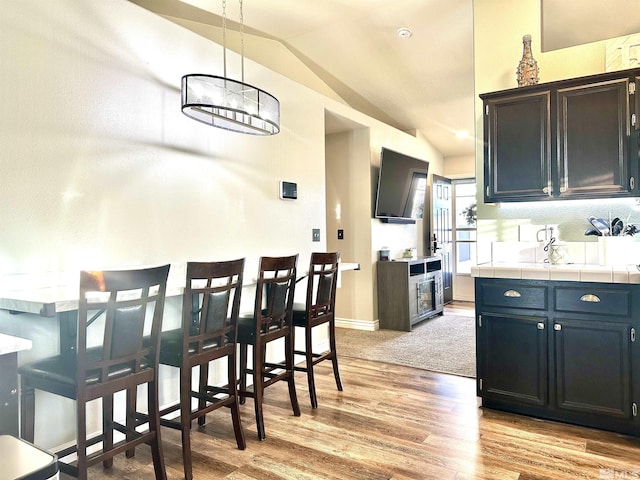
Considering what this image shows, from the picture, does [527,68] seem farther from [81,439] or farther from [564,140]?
[81,439]

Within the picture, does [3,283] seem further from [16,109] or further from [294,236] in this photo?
[294,236]

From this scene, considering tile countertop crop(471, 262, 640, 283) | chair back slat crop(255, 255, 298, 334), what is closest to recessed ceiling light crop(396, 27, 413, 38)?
tile countertop crop(471, 262, 640, 283)

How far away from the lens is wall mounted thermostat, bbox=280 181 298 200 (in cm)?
392

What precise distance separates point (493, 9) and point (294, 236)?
2.47 metres

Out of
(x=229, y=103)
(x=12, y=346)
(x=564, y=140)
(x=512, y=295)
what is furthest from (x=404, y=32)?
(x=12, y=346)

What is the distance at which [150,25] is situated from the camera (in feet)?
9.39

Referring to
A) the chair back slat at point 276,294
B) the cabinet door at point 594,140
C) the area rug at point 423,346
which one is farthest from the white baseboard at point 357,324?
the cabinet door at point 594,140

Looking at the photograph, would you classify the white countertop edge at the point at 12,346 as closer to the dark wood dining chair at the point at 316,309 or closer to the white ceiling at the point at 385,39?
the dark wood dining chair at the point at 316,309

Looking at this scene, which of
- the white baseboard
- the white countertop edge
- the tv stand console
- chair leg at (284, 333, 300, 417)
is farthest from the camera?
the white baseboard

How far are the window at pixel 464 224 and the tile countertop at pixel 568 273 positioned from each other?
4.91 metres

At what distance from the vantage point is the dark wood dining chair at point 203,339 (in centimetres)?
216

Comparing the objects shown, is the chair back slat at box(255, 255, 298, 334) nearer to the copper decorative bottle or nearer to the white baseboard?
the copper decorative bottle

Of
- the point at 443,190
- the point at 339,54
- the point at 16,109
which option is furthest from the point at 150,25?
the point at 443,190

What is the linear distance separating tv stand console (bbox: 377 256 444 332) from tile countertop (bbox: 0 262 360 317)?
3.05 metres
